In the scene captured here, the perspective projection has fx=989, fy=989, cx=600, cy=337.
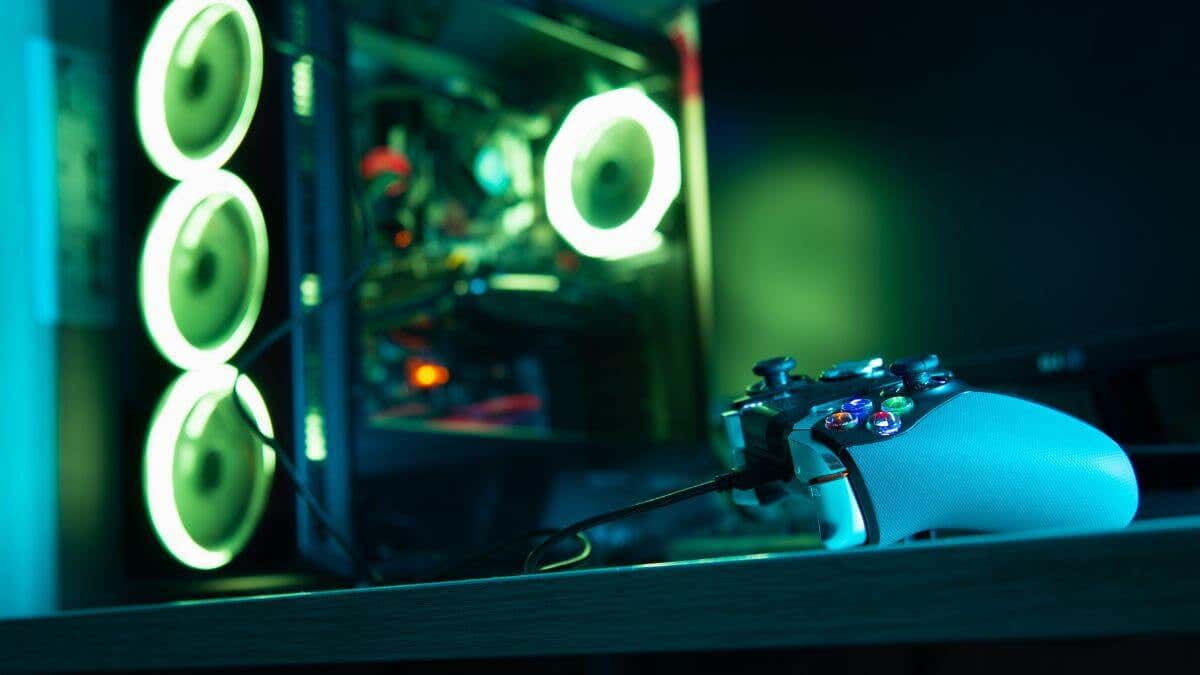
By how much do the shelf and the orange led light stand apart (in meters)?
0.46

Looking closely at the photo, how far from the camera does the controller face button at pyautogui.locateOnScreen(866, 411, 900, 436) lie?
13.2 inches

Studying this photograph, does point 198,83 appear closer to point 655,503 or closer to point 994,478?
point 655,503

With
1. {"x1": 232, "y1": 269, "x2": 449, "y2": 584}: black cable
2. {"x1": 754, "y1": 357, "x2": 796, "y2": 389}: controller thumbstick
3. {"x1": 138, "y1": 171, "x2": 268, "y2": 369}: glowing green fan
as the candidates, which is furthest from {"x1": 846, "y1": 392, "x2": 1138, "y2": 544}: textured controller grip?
{"x1": 138, "y1": 171, "x2": 268, "y2": 369}: glowing green fan

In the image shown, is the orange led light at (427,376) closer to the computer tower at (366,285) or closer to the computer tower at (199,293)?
the computer tower at (366,285)

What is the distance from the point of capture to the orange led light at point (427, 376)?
820 millimetres

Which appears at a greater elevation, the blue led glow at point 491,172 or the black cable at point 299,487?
the blue led glow at point 491,172

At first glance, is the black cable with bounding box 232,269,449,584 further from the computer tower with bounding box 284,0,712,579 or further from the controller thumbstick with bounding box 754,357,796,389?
the controller thumbstick with bounding box 754,357,796,389

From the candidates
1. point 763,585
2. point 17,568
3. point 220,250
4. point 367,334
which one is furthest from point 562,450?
point 763,585

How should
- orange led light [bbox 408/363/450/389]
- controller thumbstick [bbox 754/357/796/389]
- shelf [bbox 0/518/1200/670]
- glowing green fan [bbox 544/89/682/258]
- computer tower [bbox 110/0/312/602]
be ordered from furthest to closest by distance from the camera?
1. orange led light [bbox 408/363/450/389]
2. glowing green fan [bbox 544/89/682/258]
3. computer tower [bbox 110/0/312/602]
4. controller thumbstick [bbox 754/357/796/389]
5. shelf [bbox 0/518/1200/670]

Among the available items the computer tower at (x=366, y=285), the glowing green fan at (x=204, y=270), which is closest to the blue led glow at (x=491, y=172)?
the computer tower at (x=366, y=285)

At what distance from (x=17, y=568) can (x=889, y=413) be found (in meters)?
0.75

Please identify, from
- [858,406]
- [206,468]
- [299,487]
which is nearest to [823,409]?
Answer: [858,406]

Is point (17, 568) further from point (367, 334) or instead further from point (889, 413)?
point (889, 413)

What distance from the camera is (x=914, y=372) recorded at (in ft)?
1.22
